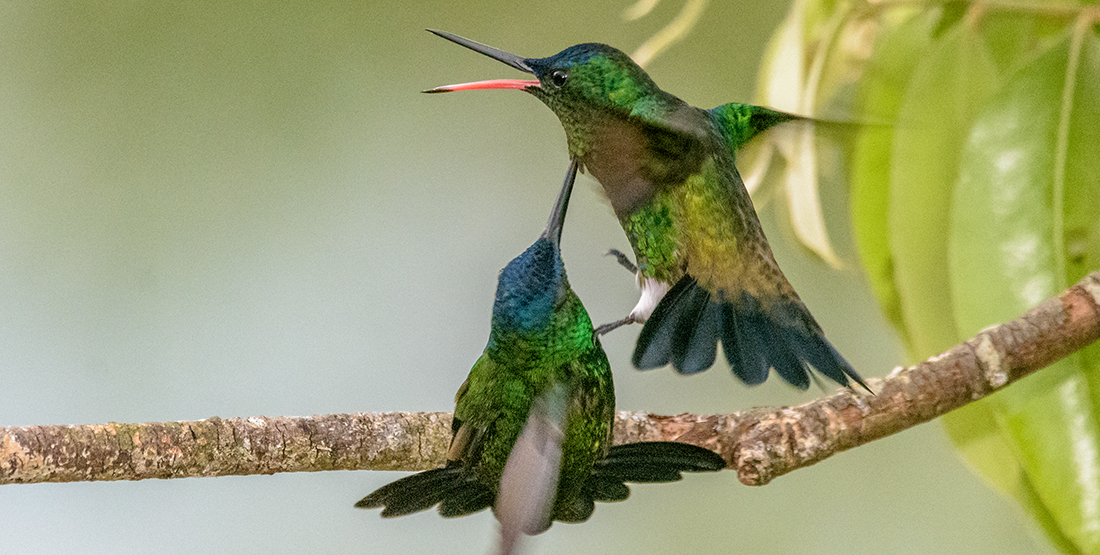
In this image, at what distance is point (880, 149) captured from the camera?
2.99 ft

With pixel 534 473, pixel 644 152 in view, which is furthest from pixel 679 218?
pixel 534 473

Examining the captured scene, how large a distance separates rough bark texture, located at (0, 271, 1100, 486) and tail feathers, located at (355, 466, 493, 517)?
2cm

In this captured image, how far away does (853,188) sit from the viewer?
3.09 feet

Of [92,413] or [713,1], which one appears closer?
[92,413]

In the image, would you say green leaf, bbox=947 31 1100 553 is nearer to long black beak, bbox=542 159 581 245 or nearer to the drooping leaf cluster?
the drooping leaf cluster

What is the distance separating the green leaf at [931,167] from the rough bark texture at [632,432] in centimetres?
29

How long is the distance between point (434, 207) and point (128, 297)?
0.37 metres

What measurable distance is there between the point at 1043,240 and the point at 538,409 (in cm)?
54

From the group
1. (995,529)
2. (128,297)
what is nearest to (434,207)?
(128,297)

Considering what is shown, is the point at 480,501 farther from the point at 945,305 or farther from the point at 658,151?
the point at 945,305

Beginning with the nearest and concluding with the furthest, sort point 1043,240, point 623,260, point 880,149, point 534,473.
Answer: point 534,473 → point 623,260 → point 1043,240 → point 880,149

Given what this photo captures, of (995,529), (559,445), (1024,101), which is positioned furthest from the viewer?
(995,529)

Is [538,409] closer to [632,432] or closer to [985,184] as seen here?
[632,432]

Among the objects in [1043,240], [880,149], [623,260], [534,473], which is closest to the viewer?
[534,473]
